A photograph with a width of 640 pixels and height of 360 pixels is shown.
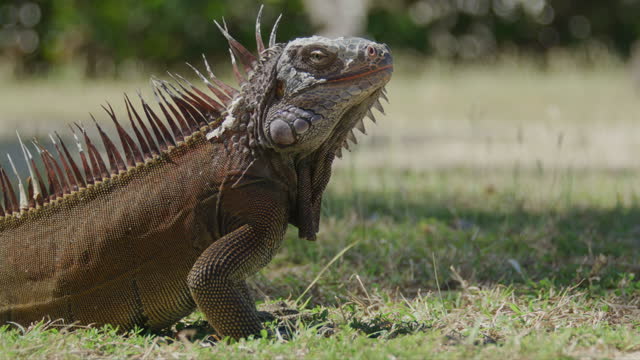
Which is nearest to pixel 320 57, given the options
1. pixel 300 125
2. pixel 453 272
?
pixel 300 125

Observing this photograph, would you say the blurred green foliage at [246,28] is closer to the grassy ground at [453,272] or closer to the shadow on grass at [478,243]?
the grassy ground at [453,272]

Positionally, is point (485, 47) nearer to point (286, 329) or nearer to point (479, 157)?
point (479, 157)

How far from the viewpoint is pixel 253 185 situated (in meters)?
3.79

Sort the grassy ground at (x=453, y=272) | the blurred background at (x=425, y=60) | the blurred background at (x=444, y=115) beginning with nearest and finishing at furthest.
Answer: the grassy ground at (x=453, y=272) < the blurred background at (x=444, y=115) < the blurred background at (x=425, y=60)

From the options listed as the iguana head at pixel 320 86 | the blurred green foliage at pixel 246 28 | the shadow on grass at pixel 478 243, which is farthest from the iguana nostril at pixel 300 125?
the blurred green foliage at pixel 246 28

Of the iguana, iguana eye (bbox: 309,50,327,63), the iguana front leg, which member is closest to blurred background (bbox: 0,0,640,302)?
the iguana

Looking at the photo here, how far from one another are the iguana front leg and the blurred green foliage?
53.3 ft

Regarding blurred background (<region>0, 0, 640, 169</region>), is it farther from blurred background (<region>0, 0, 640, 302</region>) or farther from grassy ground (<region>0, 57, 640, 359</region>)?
grassy ground (<region>0, 57, 640, 359</region>)

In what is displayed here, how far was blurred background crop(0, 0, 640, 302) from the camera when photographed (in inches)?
221

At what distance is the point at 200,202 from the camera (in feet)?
12.5

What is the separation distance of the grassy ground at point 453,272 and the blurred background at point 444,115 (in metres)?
0.03

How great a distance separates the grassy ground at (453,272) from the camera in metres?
3.57

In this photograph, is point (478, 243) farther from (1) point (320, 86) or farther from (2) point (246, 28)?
(2) point (246, 28)

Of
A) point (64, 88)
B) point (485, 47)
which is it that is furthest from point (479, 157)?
point (485, 47)
